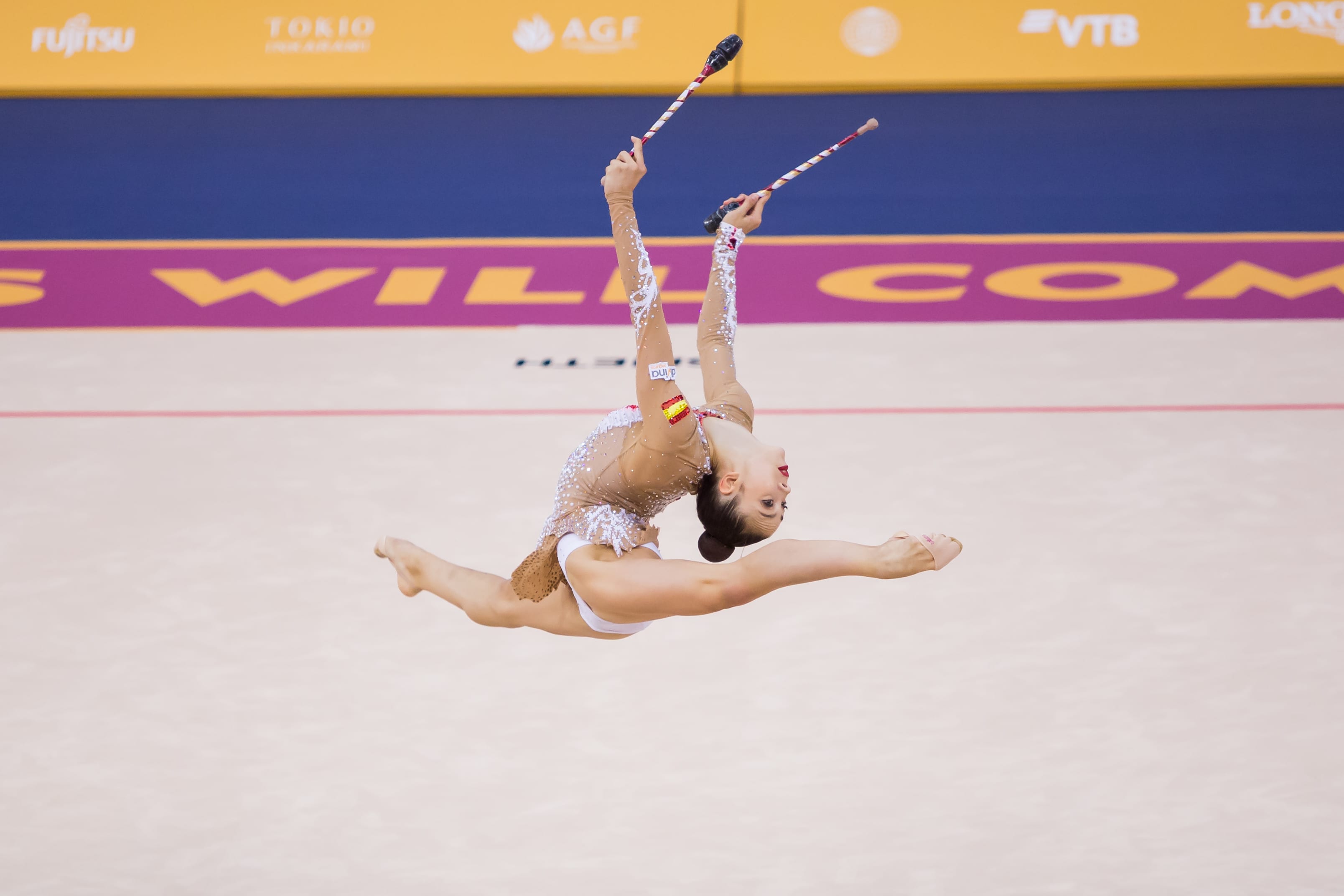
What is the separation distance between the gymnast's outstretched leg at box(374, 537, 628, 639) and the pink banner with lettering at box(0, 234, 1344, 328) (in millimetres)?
3335

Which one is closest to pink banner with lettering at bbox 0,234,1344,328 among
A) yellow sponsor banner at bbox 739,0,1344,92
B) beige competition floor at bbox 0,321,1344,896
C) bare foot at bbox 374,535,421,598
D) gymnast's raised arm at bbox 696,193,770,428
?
beige competition floor at bbox 0,321,1344,896

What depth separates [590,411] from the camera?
6.05 metres

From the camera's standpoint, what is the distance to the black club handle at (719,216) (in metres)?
3.53

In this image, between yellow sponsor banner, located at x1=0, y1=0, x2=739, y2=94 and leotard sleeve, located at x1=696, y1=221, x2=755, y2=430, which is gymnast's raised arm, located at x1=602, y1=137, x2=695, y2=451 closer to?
leotard sleeve, located at x1=696, y1=221, x2=755, y2=430

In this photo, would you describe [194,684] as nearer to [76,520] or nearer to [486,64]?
[76,520]

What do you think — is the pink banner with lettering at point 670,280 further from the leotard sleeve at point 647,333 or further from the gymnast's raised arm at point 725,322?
the leotard sleeve at point 647,333

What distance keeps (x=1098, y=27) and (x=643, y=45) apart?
2.66 m

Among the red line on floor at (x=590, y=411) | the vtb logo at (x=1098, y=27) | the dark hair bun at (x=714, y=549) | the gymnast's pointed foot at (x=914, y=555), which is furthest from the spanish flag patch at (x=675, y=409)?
the vtb logo at (x=1098, y=27)

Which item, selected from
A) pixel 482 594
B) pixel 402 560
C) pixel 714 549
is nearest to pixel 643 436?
pixel 714 549

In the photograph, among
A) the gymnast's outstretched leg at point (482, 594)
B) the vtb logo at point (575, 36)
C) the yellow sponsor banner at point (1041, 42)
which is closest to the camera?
the gymnast's outstretched leg at point (482, 594)

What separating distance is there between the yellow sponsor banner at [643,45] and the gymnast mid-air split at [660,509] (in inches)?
190

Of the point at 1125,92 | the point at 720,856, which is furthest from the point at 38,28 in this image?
the point at 720,856

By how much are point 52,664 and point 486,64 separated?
498 cm

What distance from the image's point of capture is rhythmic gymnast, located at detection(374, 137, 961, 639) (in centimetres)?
301
